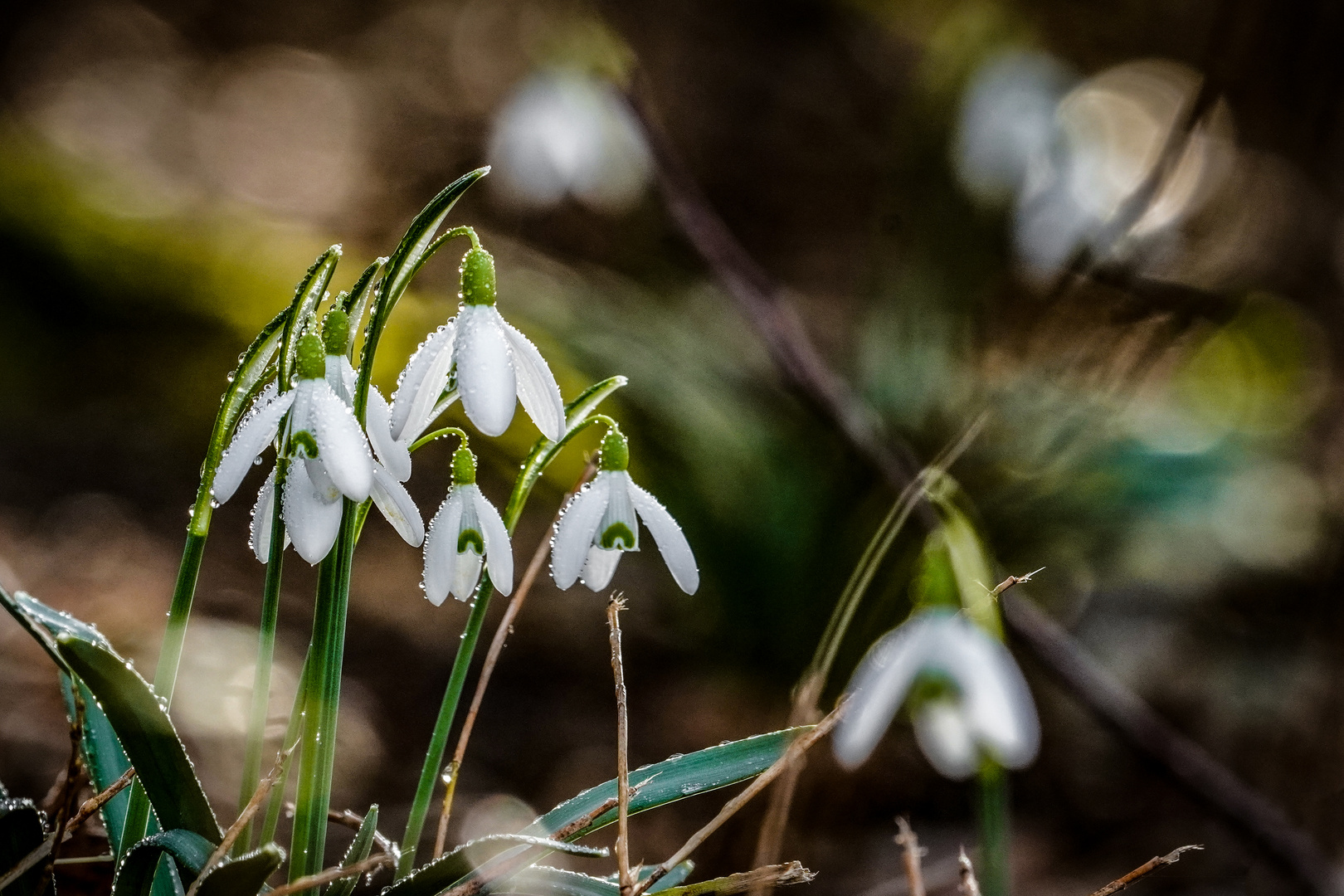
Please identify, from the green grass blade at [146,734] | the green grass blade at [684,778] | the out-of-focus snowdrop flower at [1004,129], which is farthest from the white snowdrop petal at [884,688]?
the out-of-focus snowdrop flower at [1004,129]

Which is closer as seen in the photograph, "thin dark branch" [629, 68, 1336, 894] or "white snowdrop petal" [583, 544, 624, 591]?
"white snowdrop petal" [583, 544, 624, 591]

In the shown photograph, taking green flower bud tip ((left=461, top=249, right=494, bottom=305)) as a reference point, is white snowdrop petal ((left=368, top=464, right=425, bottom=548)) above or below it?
below

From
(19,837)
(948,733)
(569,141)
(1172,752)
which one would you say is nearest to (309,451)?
(19,837)

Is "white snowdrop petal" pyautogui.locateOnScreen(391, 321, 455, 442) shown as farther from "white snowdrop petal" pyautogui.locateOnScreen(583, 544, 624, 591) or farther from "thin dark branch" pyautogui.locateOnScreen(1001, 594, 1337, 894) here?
"thin dark branch" pyautogui.locateOnScreen(1001, 594, 1337, 894)

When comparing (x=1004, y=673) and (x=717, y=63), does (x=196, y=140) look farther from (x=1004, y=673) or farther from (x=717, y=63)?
(x=1004, y=673)

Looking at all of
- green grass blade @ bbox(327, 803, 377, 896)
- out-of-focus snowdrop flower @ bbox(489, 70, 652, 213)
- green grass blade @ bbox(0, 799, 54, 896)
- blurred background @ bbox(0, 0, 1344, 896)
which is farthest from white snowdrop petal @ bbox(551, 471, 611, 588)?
out-of-focus snowdrop flower @ bbox(489, 70, 652, 213)
